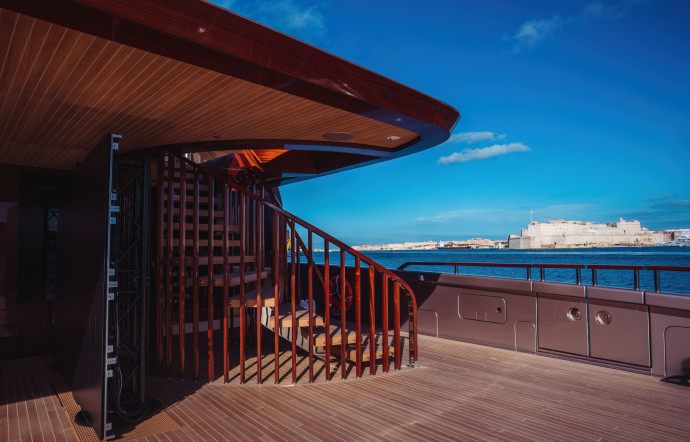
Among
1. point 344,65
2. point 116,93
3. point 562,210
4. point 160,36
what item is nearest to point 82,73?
point 116,93

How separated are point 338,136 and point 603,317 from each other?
12.4 feet

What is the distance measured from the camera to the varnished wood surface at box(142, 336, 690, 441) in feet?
9.91

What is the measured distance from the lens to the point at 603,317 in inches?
183

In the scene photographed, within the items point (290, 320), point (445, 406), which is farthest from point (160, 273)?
point (445, 406)

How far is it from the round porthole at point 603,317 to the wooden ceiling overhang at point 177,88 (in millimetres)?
2757

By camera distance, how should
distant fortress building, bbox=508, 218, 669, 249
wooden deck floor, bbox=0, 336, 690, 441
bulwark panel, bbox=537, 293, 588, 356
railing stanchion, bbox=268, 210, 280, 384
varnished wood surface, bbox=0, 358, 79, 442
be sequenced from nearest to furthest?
1. wooden deck floor, bbox=0, 336, 690, 441
2. varnished wood surface, bbox=0, 358, 79, 442
3. railing stanchion, bbox=268, 210, 280, 384
4. bulwark panel, bbox=537, 293, 588, 356
5. distant fortress building, bbox=508, 218, 669, 249

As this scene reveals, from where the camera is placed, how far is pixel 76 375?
3.98 m

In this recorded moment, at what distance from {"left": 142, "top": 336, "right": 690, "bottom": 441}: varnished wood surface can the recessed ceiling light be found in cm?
282

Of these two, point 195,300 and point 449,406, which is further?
point 195,300

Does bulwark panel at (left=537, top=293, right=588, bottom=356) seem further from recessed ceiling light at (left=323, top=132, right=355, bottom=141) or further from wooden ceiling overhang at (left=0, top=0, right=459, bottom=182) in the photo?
recessed ceiling light at (left=323, top=132, right=355, bottom=141)

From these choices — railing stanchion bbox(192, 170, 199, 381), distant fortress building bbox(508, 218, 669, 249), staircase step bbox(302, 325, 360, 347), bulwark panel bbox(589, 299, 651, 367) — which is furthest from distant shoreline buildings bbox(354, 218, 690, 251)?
railing stanchion bbox(192, 170, 199, 381)

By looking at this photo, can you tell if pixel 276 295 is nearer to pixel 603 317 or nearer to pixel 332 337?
pixel 332 337

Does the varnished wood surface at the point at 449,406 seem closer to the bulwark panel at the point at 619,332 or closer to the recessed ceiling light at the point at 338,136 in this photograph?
the bulwark panel at the point at 619,332

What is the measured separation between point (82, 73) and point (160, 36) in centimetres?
82
